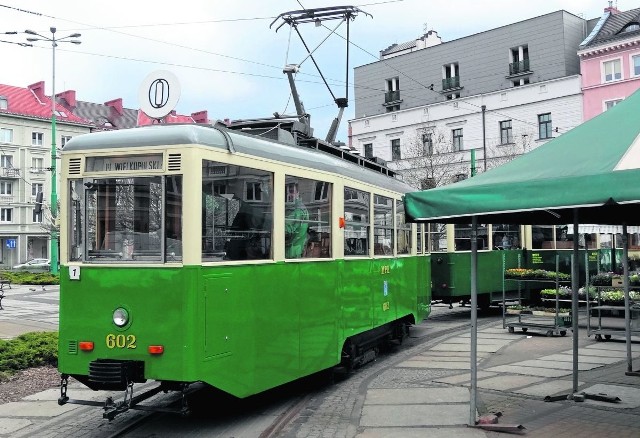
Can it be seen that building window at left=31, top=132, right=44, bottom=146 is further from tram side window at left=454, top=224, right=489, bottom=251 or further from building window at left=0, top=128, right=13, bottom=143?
tram side window at left=454, top=224, right=489, bottom=251

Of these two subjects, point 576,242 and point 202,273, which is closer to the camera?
point 202,273

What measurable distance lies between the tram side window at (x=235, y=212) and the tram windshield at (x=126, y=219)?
1.01 feet

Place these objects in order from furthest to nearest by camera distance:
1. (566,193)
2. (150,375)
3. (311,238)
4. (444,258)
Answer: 1. (444,258)
2. (311,238)
3. (150,375)
4. (566,193)

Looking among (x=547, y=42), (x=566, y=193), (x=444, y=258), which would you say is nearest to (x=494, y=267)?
(x=444, y=258)

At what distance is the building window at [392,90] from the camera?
174 feet

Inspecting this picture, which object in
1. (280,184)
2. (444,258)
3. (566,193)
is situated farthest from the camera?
(444,258)

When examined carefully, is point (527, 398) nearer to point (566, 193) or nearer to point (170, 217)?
point (566, 193)

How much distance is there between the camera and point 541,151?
690cm

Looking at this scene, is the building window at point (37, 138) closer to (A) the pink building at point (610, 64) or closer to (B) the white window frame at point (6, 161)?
(B) the white window frame at point (6, 161)

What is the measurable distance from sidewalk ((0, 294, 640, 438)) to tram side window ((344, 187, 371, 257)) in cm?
179

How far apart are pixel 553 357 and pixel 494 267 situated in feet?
20.5

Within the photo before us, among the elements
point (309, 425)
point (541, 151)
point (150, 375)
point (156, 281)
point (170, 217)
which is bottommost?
point (309, 425)

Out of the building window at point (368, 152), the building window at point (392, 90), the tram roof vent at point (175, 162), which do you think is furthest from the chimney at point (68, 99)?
the tram roof vent at point (175, 162)

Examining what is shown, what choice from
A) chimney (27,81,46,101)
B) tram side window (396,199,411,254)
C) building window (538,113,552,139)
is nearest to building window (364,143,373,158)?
tram side window (396,199,411,254)
